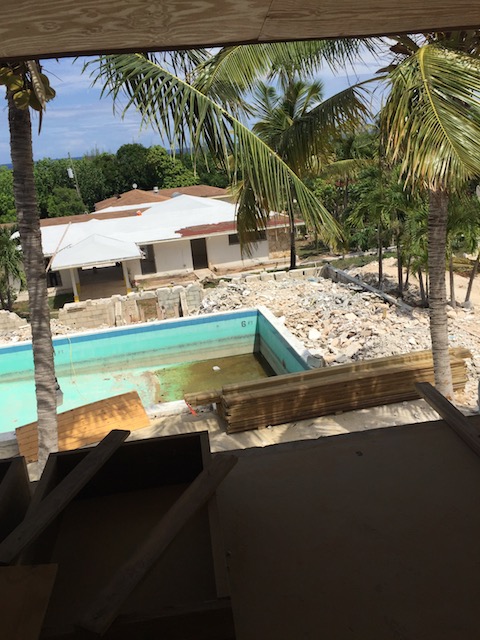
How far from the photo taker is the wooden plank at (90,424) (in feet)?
31.0

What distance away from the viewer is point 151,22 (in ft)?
5.56

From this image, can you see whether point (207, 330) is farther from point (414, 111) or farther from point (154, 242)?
point (414, 111)

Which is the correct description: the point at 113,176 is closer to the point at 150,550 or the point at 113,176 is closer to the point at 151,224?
the point at 151,224

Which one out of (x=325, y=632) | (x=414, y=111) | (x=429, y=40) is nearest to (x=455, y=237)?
(x=429, y=40)

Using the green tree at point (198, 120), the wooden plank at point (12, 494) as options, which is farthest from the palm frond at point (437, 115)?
the wooden plank at point (12, 494)

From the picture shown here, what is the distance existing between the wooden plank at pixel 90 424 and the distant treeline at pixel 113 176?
38.7 m

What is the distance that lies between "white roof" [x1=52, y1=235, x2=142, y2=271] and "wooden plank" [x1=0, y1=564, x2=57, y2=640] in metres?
19.8

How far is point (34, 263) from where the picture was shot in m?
7.08

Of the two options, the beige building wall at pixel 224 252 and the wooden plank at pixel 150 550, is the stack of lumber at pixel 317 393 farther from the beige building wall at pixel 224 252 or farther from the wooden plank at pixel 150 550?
the beige building wall at pixel 224 252

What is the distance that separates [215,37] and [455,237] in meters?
15.1

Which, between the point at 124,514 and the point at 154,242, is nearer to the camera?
the point at 124,514

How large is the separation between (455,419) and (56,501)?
226cm

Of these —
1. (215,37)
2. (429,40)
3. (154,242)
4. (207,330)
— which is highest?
(429,40)

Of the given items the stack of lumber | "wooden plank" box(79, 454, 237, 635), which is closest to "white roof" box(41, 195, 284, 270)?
the stack of lumber
